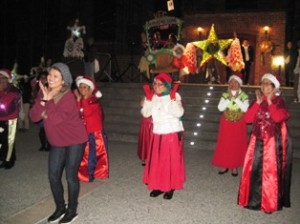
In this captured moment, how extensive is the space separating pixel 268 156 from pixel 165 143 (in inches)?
55.0

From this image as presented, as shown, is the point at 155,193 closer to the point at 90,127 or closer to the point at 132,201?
the point at 132,201

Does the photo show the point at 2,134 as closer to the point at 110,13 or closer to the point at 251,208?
the point at 251,208

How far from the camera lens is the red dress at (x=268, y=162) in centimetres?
464

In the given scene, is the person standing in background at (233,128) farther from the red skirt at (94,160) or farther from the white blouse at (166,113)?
the red skirt at (94,160)

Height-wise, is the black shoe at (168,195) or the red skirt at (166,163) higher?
the red skirt at (166,163)

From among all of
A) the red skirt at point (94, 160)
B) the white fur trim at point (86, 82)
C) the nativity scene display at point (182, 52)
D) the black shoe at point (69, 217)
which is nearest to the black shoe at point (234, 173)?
the red skirt at point (94, 160)

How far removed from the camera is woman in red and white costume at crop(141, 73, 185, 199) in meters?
5.16

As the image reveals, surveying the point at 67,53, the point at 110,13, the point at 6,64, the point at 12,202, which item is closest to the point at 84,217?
the point at 12,202

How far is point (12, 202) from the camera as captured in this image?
195 inches

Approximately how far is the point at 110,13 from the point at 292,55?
10.5 meters

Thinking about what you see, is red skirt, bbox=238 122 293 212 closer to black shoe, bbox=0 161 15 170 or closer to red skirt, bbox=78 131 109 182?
red skirt, bbox=78 131 109 182

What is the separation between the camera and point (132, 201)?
510 cm

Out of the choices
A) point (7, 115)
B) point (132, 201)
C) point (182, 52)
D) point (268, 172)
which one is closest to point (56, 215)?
point (132, 201)

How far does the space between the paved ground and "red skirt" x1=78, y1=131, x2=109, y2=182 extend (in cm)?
18
